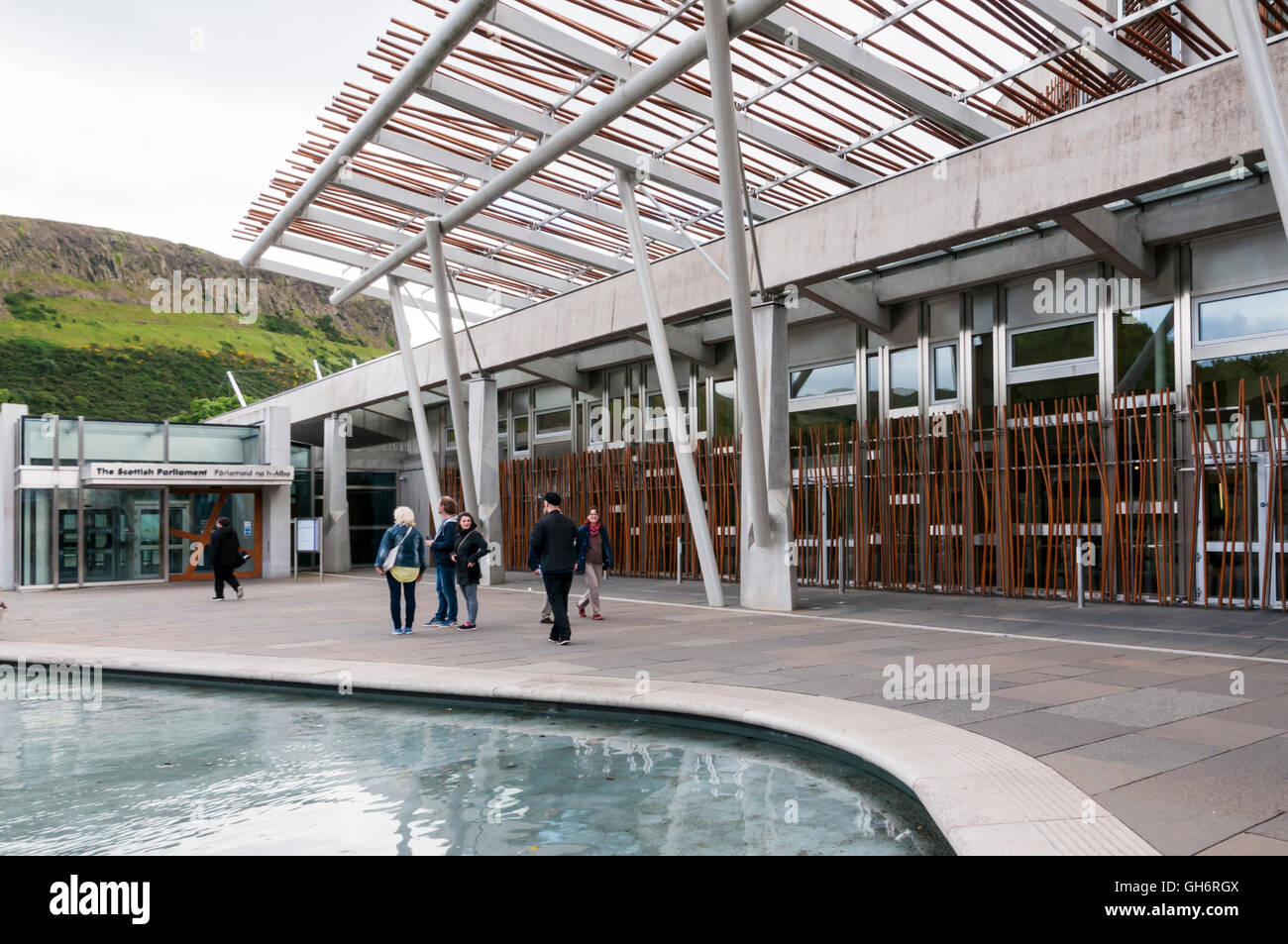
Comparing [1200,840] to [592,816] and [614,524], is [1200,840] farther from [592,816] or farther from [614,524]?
[614,524]

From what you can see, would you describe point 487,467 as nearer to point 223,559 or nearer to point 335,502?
point 223,559

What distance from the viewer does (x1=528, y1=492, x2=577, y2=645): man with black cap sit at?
10.8 m

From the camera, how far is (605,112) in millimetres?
13992

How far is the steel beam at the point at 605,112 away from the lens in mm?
11891

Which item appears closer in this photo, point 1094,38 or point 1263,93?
point 1263,93

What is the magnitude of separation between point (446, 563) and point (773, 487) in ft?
14.9

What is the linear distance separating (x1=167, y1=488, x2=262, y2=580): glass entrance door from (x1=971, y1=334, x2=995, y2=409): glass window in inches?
696

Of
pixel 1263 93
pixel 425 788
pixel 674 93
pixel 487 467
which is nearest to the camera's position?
pixel 425 788

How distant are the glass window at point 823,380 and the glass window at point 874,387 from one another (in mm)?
403

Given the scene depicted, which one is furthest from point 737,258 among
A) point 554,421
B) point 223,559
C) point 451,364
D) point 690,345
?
point 554,421

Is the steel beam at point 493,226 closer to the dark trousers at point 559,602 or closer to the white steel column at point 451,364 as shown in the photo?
the white steel column at point 451,364

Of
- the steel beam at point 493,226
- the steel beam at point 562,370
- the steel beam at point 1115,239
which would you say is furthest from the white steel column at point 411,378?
the steel beam at point 1115,239

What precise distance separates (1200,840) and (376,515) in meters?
30.0
